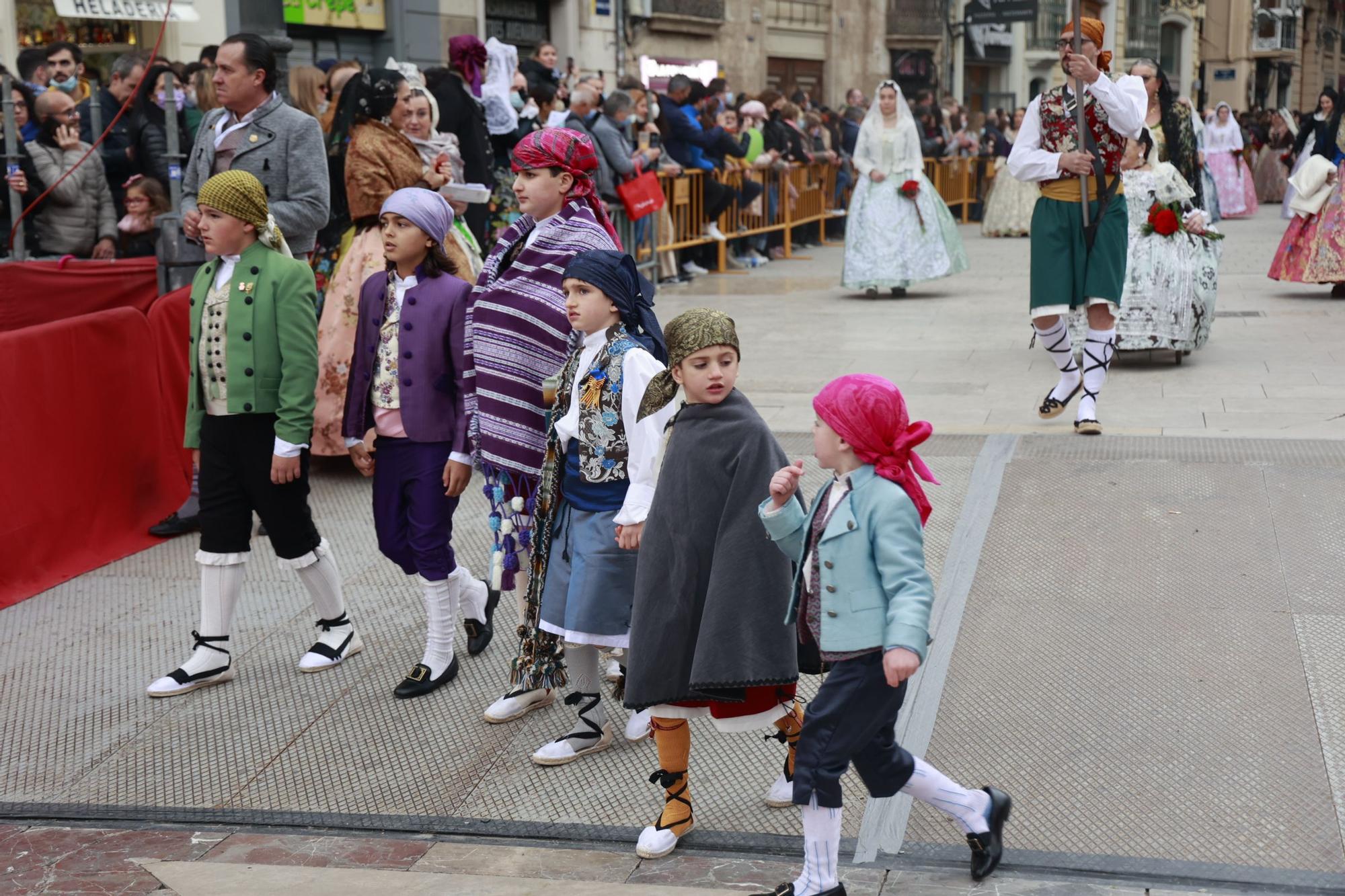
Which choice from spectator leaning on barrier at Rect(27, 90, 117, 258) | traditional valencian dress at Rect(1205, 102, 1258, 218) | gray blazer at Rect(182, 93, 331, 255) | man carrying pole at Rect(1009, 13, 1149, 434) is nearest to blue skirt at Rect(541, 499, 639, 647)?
→ gray blazer at Rect(182, 93, 331, 255)

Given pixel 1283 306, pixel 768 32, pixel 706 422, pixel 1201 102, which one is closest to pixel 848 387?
pixel 706 422

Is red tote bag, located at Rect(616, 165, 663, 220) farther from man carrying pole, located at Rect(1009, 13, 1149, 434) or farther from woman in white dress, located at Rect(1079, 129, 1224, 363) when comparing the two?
man carrying pole, located at Rect(1009, 13, 1149, 434)

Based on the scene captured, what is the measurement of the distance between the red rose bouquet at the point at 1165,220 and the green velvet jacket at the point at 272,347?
587cm

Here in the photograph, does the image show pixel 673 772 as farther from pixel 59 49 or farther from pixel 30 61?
pixel 30 61

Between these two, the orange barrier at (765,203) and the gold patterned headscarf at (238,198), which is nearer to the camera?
the gold patterned headscarf at (238,198)

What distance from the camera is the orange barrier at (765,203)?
48.8 feet

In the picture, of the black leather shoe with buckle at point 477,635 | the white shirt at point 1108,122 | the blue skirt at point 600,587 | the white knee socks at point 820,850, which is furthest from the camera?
the white shirt at point 1108,122

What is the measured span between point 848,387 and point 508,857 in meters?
1.48

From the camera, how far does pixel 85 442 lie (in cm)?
647

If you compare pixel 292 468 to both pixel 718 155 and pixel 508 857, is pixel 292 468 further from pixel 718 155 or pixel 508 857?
pixel 718 155

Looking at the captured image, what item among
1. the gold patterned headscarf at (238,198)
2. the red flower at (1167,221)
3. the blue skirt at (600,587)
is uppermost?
the gold patterned headscarf at (238,198)

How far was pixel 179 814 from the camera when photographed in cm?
414

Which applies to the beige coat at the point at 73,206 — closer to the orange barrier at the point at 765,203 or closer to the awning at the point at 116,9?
the awning at the point at 116,9

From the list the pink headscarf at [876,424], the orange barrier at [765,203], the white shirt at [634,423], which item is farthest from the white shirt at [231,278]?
the orange barrier at [765,203]
